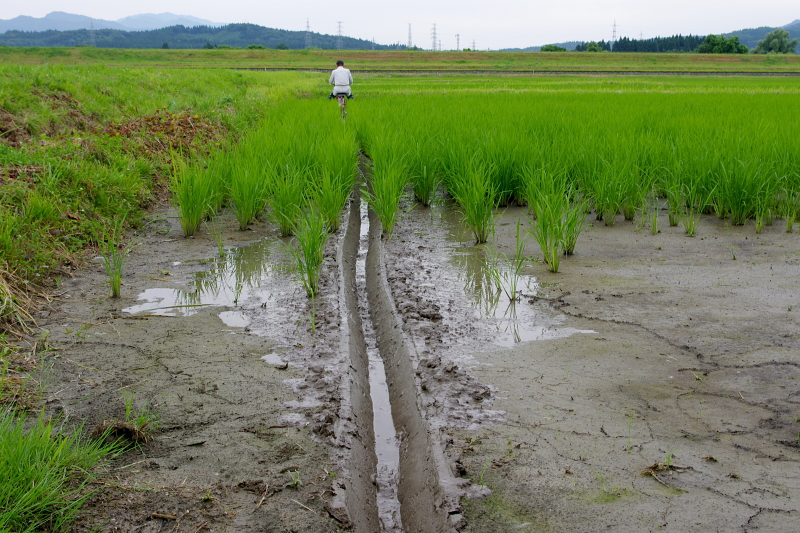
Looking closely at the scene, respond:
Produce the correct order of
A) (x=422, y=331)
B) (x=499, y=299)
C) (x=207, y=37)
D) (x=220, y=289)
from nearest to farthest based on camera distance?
(x=422, y=331) → (x=499, y=299) → (x=220, y=289) → (x=207, y=37)

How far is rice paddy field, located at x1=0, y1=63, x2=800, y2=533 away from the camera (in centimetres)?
188

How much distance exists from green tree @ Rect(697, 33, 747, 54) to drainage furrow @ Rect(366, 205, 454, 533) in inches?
2786

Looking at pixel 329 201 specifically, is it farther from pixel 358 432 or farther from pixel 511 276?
pixel 358 432

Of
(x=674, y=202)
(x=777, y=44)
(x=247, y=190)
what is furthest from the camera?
(x=777, y=44)

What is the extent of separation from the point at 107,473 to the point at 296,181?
341cm

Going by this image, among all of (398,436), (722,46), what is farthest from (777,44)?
(398,436)

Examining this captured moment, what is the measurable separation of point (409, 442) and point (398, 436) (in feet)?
0.34

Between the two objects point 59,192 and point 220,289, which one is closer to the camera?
point 220,289

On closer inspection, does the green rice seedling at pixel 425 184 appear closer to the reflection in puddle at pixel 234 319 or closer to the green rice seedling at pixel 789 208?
the reflection in puddle at pixel 234 319

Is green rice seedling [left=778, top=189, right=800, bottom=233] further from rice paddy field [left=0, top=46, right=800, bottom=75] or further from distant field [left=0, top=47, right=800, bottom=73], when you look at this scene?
distant field [left=0, top=47, right=800, bottom=73]

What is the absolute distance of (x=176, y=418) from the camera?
2254 millimetres

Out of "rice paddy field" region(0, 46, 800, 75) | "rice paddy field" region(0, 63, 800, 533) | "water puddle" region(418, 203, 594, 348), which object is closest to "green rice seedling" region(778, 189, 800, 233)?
"rice paddy field" region(0, 63, 800, 533)

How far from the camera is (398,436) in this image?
2.39 m

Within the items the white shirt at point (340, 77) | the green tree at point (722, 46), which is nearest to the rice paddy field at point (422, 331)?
the white shirt at point (340, 77)
